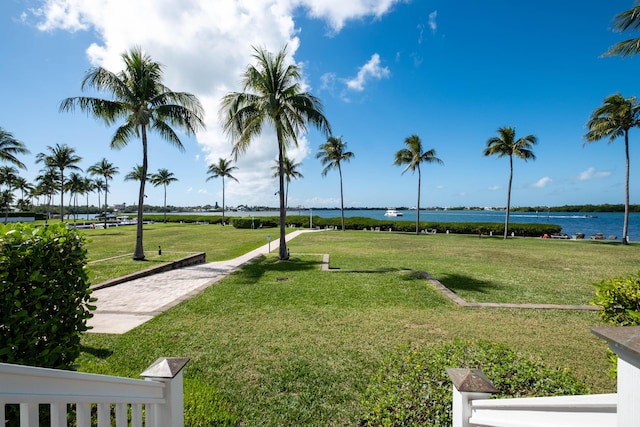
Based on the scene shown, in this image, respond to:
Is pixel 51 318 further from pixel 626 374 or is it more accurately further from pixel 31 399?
pixel 626 374

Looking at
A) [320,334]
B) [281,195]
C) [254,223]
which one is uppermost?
[281,195]

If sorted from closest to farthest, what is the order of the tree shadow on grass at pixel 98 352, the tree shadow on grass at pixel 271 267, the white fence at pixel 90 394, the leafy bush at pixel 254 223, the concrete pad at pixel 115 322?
the white fence at pixel 90 394
the tree shadow on grass at pixel 98 352
the concrete pad at pixel 115 322
the tree shadow on grass at pixel 271 267
the leafy bush at pixel 254 223

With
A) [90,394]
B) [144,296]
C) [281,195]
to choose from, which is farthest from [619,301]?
[281,195]

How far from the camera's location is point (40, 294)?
97.9 inches

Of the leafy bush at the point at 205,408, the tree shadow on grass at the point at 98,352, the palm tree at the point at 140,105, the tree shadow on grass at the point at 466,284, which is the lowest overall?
the tree shadow on grass at the point at 466,284

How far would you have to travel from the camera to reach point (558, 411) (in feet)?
4.55

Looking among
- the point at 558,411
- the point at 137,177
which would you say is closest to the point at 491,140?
the point at 558,411

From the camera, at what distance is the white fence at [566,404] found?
1008 millimetres

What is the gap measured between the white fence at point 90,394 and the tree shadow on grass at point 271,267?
7.42 meters

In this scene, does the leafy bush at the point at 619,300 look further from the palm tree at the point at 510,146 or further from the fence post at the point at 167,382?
the palm tree at the point at 510,146

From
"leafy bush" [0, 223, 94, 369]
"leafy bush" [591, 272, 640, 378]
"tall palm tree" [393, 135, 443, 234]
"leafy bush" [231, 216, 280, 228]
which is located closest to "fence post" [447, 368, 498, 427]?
"leafy bush" [591, 272, 640, 378]

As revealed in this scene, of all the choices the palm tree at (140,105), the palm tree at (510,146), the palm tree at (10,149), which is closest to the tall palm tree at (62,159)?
the palm tree at (10,149)

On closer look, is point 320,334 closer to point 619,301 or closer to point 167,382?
point 167,382

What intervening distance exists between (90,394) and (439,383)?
3190 millimetres
